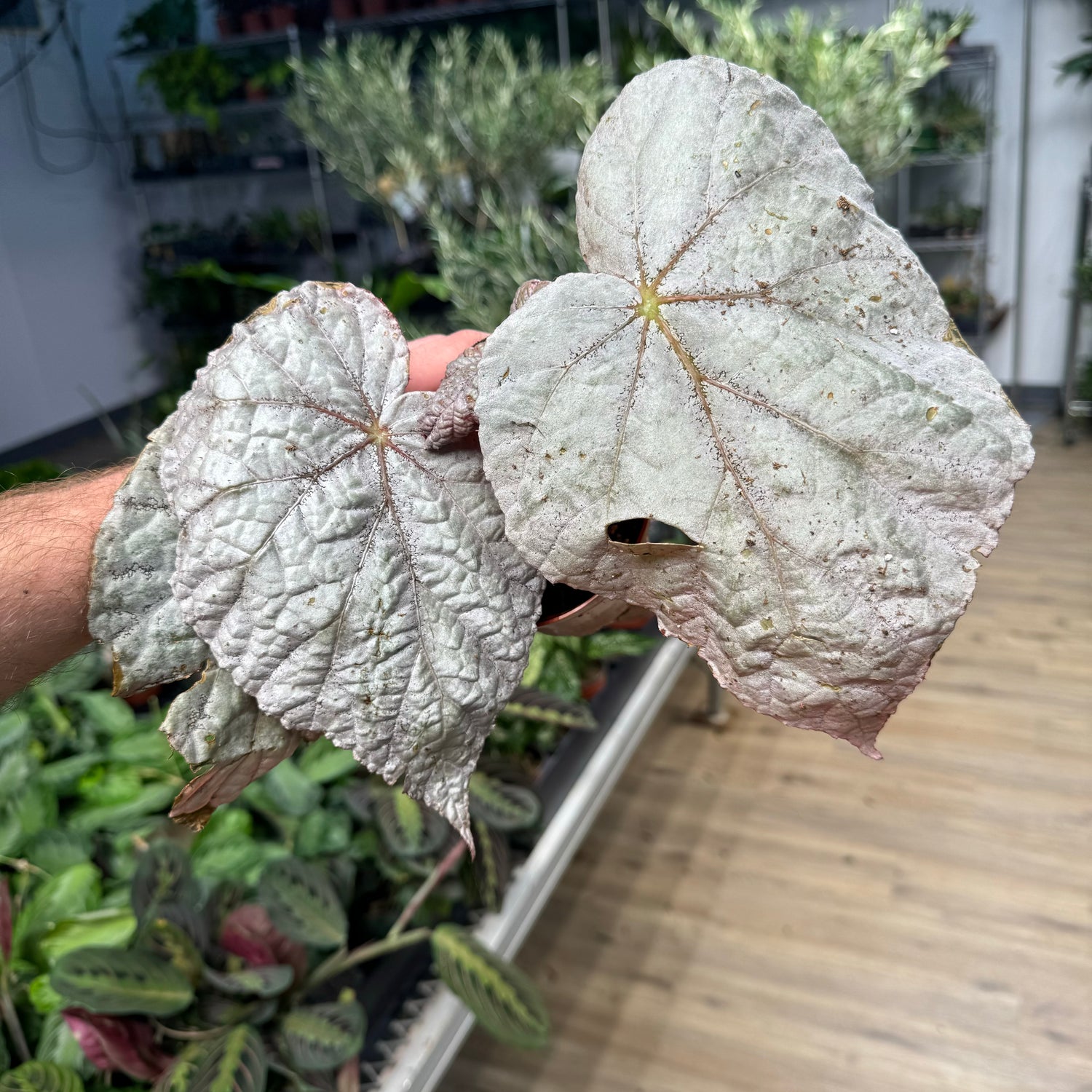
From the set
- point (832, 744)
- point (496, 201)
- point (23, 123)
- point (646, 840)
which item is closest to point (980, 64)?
point (496, 201)

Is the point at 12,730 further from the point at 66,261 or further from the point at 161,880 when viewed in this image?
the point at 66,261

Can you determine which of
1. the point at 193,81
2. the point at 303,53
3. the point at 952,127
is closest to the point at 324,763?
the point at 193,81

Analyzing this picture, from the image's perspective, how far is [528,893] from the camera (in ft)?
5.64

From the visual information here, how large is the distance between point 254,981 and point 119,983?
0.57 ft

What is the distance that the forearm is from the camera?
0.53m

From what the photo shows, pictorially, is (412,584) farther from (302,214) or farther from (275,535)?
(302,214)

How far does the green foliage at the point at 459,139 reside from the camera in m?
2.46

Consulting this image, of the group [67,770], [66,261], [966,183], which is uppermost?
[66,261]

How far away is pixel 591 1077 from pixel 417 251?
2265mm

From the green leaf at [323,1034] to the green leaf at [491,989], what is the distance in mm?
140

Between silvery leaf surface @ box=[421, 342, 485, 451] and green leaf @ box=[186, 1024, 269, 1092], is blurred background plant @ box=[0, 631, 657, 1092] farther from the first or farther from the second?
silvery leaf surface @ box=[421, 342, 485, 451]

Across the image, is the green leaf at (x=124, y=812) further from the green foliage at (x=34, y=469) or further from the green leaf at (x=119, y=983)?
the green foliage at (x=34, y=469)

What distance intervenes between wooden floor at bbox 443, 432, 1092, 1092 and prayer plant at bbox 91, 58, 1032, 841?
168 cm

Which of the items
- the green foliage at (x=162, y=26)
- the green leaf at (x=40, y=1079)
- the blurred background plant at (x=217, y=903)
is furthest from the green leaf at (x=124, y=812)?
the green foliage at (x=162, y=26)
